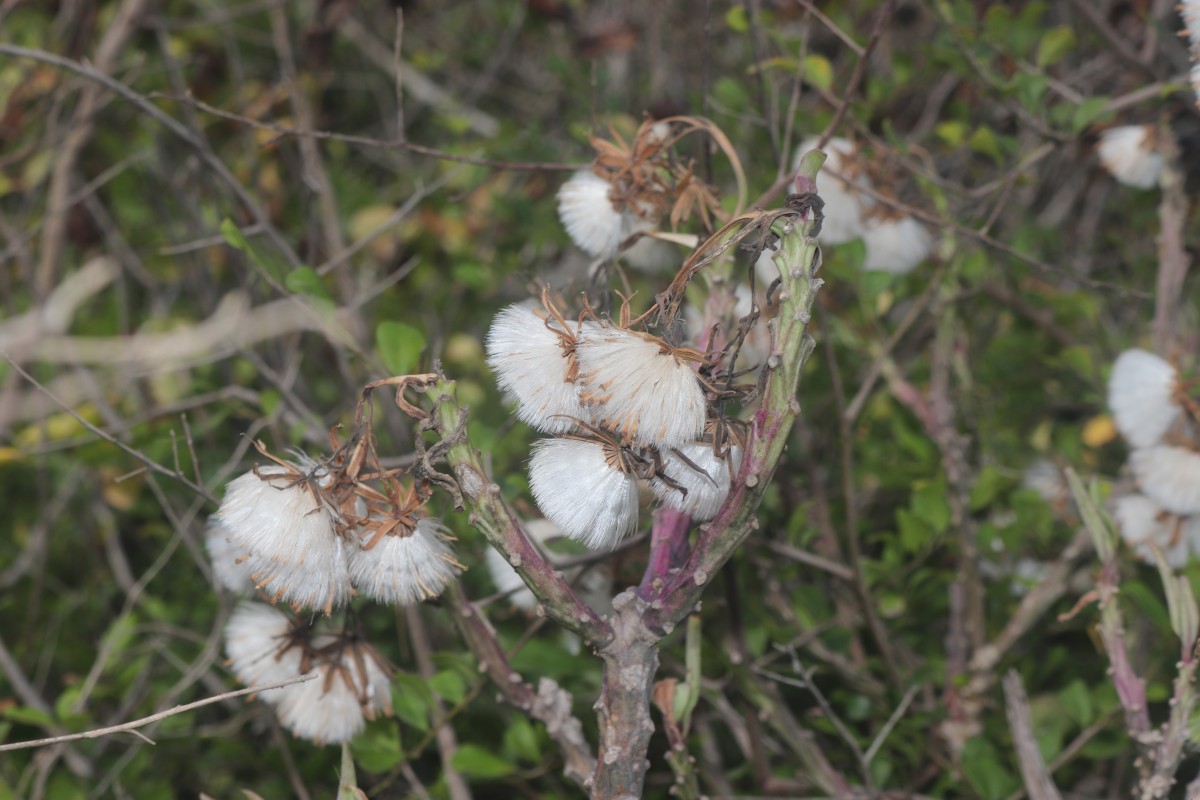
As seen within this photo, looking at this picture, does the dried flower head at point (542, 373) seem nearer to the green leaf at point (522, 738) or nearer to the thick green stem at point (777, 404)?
the thick green stem at point (777, 404)

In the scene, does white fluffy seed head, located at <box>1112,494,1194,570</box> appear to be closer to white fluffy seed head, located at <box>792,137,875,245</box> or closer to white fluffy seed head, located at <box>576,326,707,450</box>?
white fluffy seed head, located at <box>792,137,875,245</box>

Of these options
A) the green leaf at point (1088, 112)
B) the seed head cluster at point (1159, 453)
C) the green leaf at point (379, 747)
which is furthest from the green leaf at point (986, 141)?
the green leaf at point (379, 747)

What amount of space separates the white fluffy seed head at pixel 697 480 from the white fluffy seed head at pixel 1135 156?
107 centimetres

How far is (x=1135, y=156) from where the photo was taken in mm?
1676

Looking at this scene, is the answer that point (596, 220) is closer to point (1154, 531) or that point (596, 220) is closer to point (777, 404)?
point (777, 404)

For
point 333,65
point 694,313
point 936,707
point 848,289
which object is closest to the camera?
point 694,313

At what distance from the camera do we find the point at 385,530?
99cm

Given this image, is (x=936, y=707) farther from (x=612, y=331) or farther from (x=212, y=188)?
(x=212, y=188)

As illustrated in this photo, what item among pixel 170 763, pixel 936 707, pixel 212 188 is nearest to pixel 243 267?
pixel 212 188

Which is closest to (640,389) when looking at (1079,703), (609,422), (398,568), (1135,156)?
(609,422)

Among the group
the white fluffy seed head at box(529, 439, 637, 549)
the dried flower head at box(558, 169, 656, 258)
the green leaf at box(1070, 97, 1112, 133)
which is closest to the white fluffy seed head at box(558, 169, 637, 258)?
the dried flower head at box(558, 169, 656, 258)

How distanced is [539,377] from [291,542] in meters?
0.27

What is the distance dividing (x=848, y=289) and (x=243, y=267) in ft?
3.83

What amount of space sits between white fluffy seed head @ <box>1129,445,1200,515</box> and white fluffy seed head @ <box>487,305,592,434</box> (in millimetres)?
844
